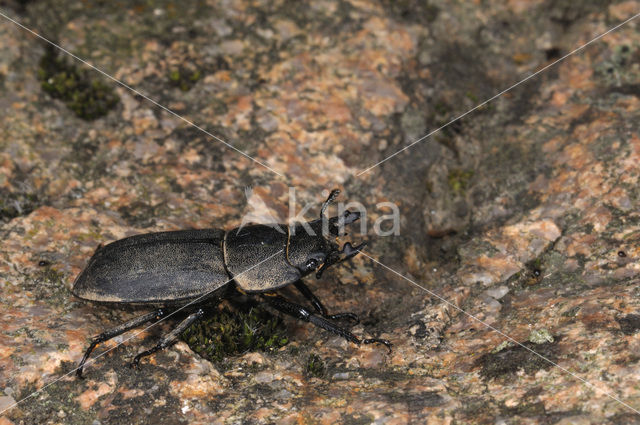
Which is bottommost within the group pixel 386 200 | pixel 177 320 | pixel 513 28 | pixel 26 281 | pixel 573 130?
pixel 177 320

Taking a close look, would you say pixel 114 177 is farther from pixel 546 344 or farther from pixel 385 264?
pixel 546 344

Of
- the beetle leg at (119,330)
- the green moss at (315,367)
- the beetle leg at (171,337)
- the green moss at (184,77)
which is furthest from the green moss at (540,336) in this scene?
the green moss at (184,77)

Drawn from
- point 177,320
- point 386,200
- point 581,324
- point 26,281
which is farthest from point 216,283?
point 581,324

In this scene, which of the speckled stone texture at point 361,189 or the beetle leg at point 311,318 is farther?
the beetle leg at point 311,318

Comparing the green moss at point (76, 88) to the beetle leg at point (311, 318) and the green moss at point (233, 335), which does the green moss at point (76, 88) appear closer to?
the green moss at point (233, 335)

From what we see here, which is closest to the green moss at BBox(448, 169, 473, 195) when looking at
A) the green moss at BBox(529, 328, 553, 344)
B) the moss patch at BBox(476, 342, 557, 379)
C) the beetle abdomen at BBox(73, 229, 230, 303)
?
the green moss at BBox(529, 328, 553, 344)
